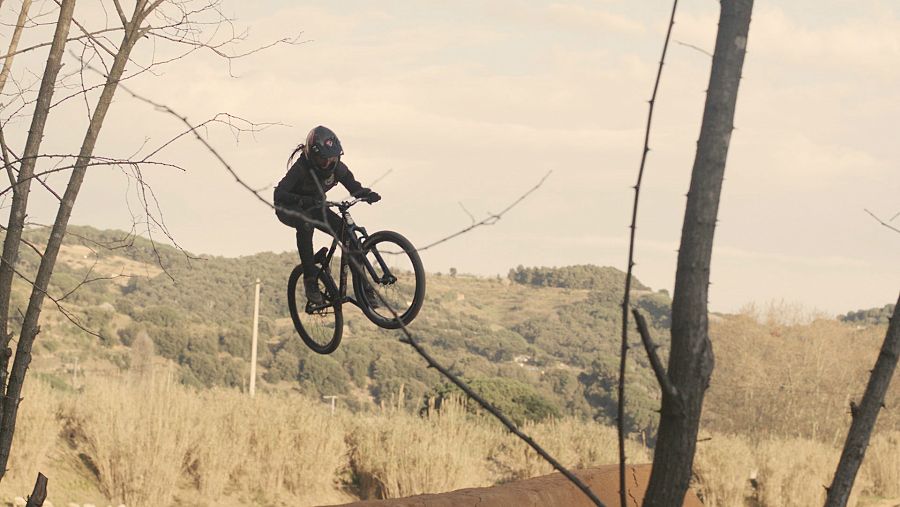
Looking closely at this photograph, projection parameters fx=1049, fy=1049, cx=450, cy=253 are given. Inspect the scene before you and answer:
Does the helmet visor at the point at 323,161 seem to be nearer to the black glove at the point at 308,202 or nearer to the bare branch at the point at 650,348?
the black glove at the point at 308,202

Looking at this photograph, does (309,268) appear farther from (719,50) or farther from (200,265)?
(200,265)

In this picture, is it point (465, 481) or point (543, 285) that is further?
point (543, 285)

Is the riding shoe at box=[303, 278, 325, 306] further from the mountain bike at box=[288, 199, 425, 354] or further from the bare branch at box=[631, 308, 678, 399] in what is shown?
the bare branch at box=[631, 308, 678, 399]

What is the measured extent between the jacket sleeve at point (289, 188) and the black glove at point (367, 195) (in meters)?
0.35

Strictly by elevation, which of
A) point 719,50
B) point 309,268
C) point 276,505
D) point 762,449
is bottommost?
point 276,505

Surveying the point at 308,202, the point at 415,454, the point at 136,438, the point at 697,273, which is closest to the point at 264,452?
the point at 136,438

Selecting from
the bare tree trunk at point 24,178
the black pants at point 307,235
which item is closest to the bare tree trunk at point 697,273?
the black pants at point 307,235

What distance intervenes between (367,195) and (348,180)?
8.8 inches

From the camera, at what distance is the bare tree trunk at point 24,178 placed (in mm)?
4895

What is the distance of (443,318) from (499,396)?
138 feet

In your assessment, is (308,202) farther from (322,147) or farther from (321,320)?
(321,320)

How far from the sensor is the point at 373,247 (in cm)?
484

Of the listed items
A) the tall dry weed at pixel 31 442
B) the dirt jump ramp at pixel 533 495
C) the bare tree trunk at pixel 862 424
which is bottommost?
the tall dry weed at pixel 31 442

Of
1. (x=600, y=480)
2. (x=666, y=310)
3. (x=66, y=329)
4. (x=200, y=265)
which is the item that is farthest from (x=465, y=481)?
(x=200, y=265)
